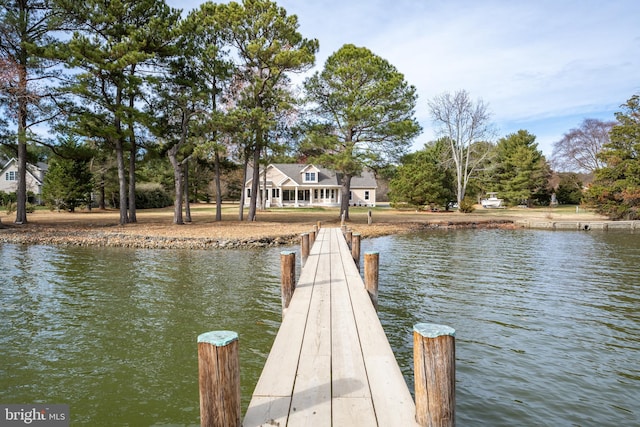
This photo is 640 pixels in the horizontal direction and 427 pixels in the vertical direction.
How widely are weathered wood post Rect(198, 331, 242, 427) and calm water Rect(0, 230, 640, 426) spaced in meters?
1.95

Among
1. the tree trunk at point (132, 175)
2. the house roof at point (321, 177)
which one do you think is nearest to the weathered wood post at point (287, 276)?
the tree trunk at point (132, 175)

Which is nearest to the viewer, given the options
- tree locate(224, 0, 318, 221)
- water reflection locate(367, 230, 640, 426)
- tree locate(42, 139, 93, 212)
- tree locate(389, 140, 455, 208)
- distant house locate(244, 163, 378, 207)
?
water reflection locate(367, 230, 640, 426)

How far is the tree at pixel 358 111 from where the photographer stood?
74.6 feet

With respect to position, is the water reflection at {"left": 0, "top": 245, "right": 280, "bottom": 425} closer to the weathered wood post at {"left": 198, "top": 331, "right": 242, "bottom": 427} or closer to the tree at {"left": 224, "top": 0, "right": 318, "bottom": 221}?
the weathered wood post at {"left": 198, "top": 331, "right": 242, "bottom": 427}

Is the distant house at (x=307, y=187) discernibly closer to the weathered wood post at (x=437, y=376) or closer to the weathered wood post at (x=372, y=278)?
the weathered wood post at (x=372, y=278)

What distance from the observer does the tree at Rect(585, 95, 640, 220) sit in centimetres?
2687

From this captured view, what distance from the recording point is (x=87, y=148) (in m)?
22.5

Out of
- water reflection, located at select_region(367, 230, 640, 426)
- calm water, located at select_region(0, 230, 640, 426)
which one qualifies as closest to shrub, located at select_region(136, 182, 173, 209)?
calm water, located at select_region(0, 230, 640, 426)

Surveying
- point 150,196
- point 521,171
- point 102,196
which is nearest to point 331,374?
point 102,196

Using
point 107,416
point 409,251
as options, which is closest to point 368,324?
point 107,416

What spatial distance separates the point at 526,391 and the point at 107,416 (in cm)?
492

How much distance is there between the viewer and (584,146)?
47.0m

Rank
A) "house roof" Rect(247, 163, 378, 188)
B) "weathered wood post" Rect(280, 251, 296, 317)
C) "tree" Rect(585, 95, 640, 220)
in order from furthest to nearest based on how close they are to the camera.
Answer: "house roof" Rect(247, 163, 378, 188), "tree" Rect(585, 95, 640, 220), "weathered wood post" Rect(280, 251, 296, 317)

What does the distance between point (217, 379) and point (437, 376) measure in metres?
1.48
